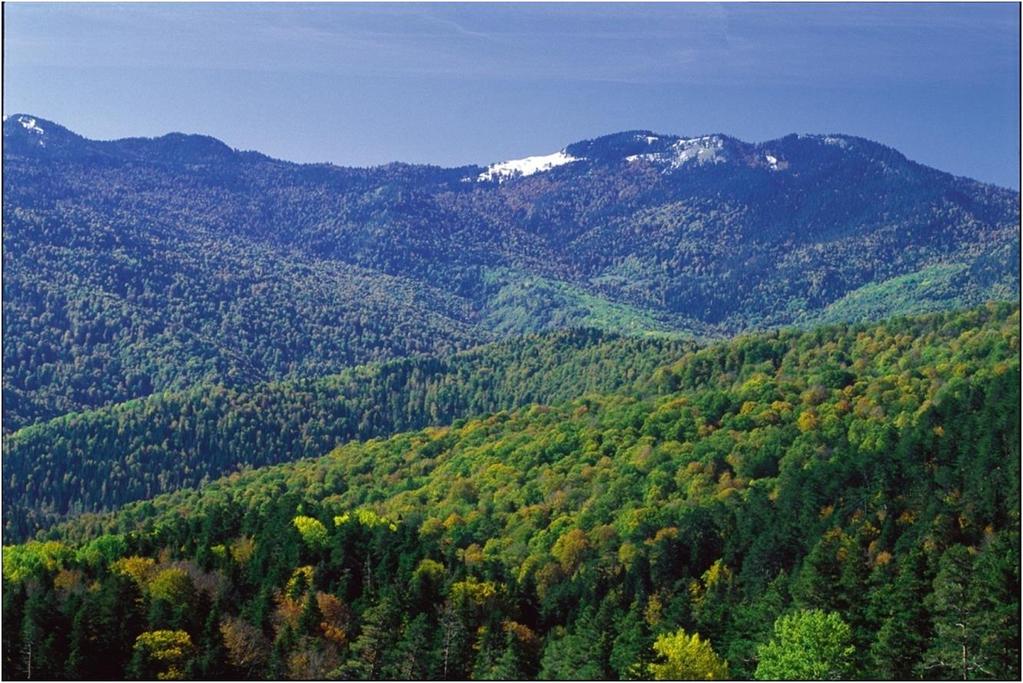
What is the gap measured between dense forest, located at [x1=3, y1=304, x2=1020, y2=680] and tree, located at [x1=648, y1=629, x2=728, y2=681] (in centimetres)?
18

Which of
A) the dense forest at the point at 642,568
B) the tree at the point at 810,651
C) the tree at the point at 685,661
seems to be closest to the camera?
the tree at the point at 810,651

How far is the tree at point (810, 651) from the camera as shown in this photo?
75.3 metres

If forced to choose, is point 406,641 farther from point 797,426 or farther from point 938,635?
point 797,426

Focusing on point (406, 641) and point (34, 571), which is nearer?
point (406, 641)

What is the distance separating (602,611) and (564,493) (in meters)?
58.9

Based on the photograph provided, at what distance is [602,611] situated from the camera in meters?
85.4

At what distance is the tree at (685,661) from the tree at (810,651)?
295 cm

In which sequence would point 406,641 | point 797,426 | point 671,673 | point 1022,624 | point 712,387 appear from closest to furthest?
point 1022,624, point 671,673, point 406,641, point 797,426, point 712,387

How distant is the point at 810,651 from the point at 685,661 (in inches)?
295

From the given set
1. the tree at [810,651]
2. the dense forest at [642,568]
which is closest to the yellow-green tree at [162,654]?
the dense forest at [642,568]

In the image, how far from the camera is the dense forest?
78500 mm

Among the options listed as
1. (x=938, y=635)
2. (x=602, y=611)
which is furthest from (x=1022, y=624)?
(x=602, y=611)

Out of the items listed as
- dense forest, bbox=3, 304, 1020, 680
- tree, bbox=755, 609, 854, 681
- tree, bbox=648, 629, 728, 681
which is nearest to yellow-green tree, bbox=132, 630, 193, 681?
dense forest, bbox=3, 304, 1020, 680

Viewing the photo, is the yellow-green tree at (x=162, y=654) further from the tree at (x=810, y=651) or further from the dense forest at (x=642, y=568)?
the tree at (x=810, y=651)
